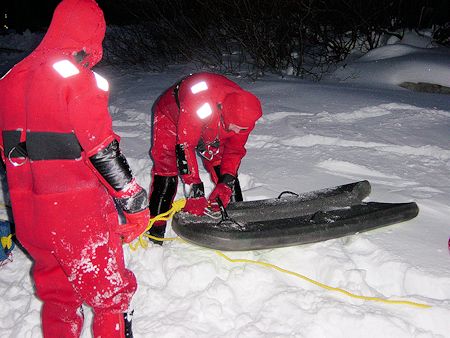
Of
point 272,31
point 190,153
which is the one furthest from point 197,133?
point 272,31

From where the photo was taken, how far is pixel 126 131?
15.9ft

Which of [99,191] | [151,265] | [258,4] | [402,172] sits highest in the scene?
[258,4]

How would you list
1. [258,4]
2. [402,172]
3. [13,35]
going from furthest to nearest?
[13,35]
[258,4]
[402,172]

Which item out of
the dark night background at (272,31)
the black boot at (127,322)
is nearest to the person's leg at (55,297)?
the black boot at (127,322)

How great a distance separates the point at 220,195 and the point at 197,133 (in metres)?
0.51

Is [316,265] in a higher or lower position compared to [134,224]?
lower

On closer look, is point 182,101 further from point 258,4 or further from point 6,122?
point 258,4

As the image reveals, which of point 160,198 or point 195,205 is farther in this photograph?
point 160,198

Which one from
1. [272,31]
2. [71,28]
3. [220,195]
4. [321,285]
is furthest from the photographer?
[272,31]

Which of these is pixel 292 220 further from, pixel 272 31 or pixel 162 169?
pixel 272 31

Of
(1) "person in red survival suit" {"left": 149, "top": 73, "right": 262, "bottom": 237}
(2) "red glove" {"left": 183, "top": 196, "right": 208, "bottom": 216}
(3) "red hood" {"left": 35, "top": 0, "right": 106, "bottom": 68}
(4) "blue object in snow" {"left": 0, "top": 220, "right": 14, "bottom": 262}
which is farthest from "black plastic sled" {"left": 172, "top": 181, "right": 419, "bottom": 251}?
(3) "red hood" {"left": 35, "top": 0, "right": 106, "bottom": 68}

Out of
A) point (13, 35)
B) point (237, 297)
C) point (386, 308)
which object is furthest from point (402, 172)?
point (13, 35)

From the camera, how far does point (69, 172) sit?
1586 millimetres

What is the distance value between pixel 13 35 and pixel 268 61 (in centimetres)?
1303
